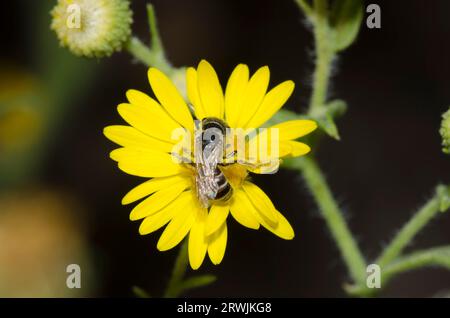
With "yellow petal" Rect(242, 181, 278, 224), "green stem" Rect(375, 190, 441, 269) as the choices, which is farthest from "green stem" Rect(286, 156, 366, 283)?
"yellow petal" Rect(242, 181, 278, 224)

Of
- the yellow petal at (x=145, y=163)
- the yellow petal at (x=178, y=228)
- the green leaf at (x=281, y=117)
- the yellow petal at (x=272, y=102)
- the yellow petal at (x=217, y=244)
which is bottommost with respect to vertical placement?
the yellow petal at (x=217, y=244)

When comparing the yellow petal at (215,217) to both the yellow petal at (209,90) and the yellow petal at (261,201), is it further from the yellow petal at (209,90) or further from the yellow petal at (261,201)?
the yellow petal at (209,90)

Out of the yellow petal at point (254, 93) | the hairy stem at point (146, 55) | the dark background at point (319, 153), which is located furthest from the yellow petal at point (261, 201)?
the dark background at point (319, 153)

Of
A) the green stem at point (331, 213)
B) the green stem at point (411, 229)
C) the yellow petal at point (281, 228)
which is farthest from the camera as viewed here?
the green stem at point (331, 213)

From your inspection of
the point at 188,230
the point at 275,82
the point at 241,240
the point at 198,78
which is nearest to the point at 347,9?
the point at 198,78

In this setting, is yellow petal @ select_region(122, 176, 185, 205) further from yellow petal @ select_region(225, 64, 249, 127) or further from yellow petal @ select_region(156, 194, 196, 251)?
yellow petal @ select_region(225, 64, 249, 127)

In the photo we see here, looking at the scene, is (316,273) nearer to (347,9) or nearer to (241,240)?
(241,240)
